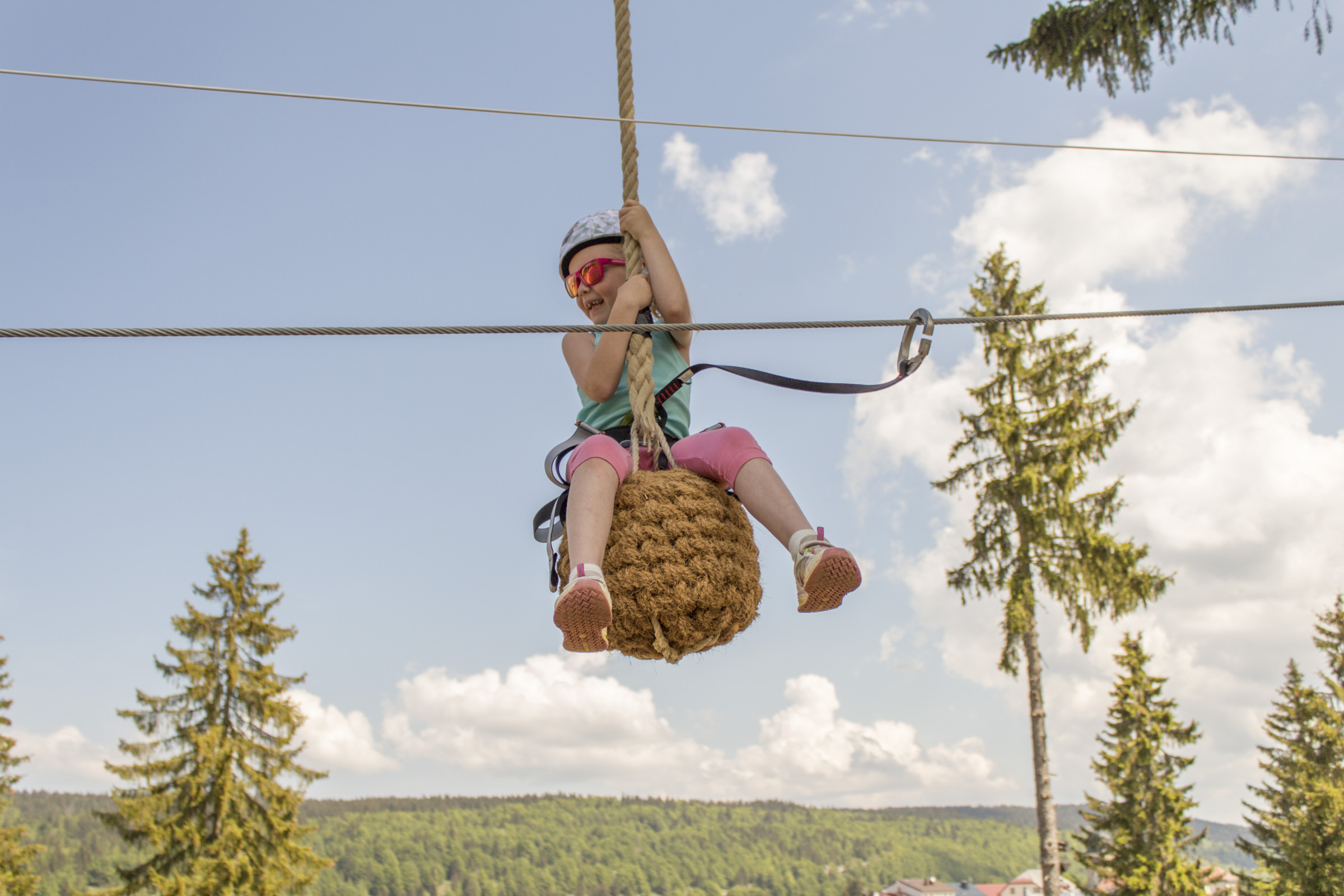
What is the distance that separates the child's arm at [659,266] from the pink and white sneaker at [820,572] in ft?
2.47

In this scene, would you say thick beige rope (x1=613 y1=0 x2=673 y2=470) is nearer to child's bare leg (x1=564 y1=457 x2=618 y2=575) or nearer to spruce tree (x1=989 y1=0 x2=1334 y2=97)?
child's bare leg (x1=564 y1=457 x2=618 y2=575)

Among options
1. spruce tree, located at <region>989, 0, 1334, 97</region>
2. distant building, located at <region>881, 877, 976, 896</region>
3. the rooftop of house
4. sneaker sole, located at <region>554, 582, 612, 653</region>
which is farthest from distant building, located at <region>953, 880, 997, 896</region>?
sneaker sole, located at <region>554, 582, 612, 653</region>

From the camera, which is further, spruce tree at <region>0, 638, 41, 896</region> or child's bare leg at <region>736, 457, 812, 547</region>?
spruce tree at <region>0, 638, 41, 896</region>

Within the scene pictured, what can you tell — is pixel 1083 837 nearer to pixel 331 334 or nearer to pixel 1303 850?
pixel 1303 850

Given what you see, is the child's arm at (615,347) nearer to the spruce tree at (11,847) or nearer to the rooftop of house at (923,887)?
the spruce tree at (11,847)

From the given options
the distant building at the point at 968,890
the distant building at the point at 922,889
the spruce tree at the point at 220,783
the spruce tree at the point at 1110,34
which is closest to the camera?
the spruce tree at the point at 1110,34

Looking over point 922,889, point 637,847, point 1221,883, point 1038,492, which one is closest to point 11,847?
point 1038,492

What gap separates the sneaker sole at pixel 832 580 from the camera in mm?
2529

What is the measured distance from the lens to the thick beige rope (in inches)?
110

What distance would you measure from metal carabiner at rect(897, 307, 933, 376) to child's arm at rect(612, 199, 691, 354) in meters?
0.65

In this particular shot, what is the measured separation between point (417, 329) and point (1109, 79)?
7.80m

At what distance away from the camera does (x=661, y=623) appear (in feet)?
8.48

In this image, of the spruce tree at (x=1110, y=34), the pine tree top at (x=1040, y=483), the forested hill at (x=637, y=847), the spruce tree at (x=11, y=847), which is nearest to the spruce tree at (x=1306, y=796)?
the pine tree top at (x=1040, y=483)

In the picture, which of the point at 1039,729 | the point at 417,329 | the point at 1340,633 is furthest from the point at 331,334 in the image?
the point at 1340,633
